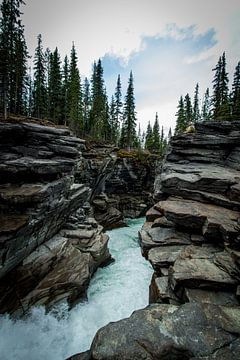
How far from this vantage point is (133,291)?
14.4m

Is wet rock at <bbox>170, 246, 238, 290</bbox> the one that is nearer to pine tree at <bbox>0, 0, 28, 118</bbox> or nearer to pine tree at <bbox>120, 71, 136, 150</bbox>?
pine tree at <bbox>0, 0, 28, 118</bbox>

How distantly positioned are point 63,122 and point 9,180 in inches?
1323

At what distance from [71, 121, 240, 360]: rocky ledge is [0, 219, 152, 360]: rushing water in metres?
4.18

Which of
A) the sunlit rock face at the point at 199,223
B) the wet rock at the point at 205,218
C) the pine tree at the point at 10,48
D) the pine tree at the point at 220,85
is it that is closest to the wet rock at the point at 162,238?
the sunlit rock face at the point at 199,223

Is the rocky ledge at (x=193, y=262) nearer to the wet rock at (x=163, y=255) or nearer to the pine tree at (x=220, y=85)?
the wet rock at (x=163, y=255)

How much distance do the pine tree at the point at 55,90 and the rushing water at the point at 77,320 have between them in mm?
35895

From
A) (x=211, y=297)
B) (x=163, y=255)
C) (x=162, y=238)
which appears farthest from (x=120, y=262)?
(x=211, y=297)

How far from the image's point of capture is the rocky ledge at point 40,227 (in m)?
11.5

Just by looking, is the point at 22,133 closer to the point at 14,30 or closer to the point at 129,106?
the point at 14,30

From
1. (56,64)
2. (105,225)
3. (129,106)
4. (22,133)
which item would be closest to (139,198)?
(105,225)

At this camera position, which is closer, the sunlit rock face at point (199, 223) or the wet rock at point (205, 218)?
the sunlit rock face at point (199, 223)

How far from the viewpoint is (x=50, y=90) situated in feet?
133

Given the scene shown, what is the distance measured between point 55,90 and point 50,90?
40.5 inches

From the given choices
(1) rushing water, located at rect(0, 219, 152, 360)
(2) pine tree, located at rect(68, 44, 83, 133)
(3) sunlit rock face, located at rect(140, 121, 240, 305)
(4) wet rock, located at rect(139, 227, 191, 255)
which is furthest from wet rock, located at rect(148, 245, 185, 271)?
(2) pine tree, located at rect(68, 44, 83, 133)
